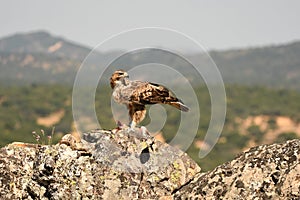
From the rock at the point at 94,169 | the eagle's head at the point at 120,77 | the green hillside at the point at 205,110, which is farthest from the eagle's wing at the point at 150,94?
the green hillside at the point at 205,110

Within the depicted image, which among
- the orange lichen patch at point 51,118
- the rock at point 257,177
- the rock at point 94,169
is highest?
the rock at point 257,177

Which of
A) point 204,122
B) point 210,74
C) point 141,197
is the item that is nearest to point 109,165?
point 141,197

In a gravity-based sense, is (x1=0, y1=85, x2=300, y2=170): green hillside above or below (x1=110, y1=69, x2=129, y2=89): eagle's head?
below

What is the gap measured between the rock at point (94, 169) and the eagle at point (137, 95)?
509mm

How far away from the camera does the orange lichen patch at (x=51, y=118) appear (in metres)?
107

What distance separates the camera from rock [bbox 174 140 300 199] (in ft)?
22.5

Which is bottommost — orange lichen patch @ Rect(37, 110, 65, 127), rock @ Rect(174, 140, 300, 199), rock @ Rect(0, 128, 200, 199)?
orange lichen patch @ Rect(37, 110, 65, 127)

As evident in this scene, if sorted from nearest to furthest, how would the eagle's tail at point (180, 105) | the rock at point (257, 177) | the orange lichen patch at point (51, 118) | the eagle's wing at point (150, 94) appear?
the rock at point (257, 177) < the eagle's wing at point (150, 94) < the eagle's tail at point (180, 105) < the orange lichen patch at point (51, 118)

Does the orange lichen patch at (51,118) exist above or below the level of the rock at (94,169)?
below

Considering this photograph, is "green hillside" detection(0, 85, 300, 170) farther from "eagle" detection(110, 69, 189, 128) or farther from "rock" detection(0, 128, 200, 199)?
"rock" detection(0, 128, 200, 199)

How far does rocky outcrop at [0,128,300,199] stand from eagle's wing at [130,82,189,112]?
530 mm

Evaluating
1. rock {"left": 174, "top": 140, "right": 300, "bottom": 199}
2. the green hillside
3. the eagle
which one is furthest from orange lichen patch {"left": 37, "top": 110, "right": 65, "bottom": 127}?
rock {"left": 174, "top": 140, "right": 300, "bottom": 199}

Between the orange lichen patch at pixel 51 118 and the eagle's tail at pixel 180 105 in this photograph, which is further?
the orange lichen patch at pixel 51 118

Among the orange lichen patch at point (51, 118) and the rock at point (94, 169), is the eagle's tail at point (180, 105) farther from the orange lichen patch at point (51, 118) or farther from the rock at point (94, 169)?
the orange lichen patch at point (51, 118)
